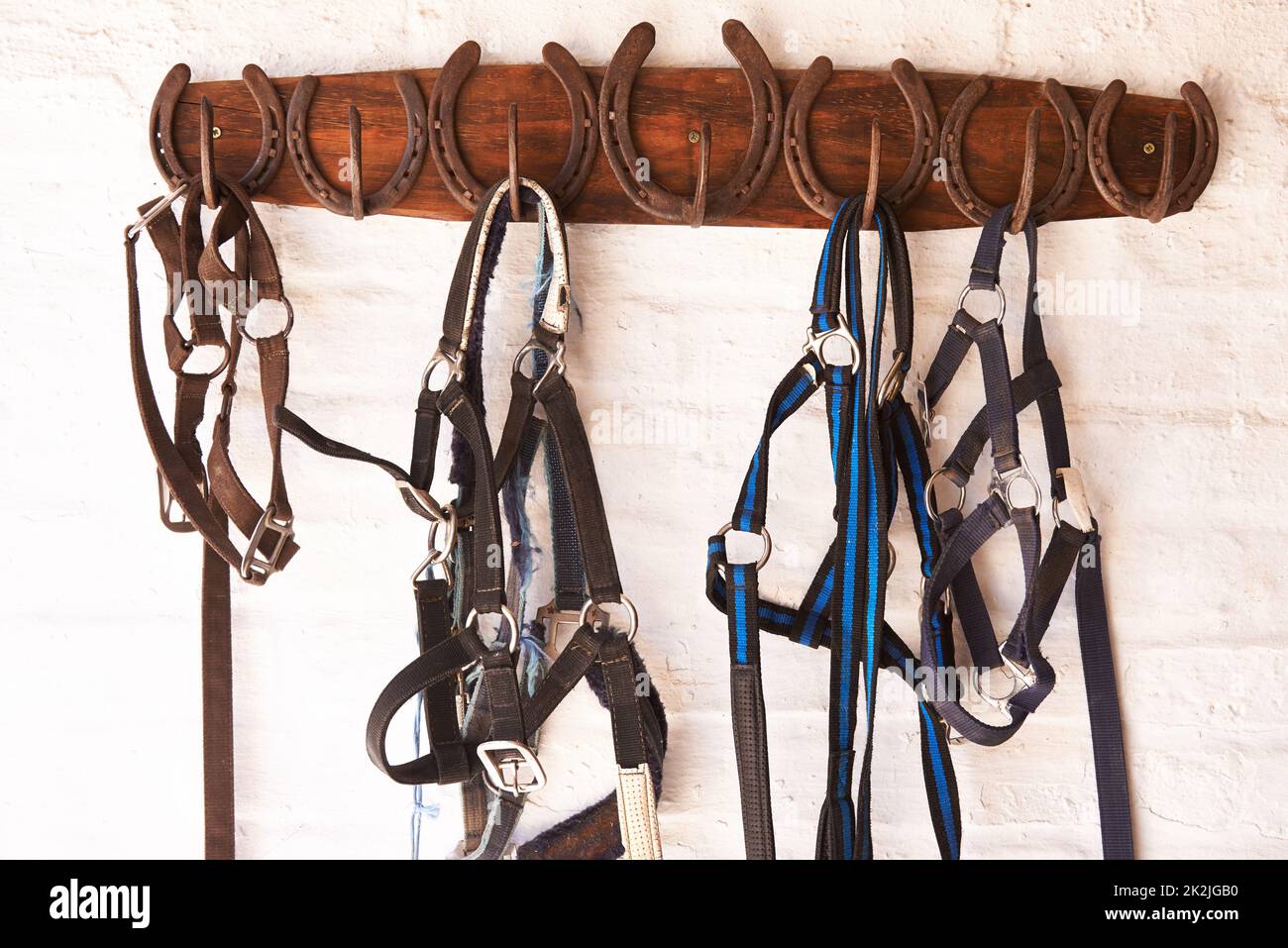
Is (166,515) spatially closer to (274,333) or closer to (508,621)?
(274,333)

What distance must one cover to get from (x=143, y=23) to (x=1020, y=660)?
108 centimetres

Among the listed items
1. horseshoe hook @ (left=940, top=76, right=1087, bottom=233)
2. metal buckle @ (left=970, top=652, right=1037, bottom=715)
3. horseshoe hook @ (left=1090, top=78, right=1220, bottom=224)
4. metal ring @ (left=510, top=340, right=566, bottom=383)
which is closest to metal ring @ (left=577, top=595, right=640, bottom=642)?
metal ring @ (left=510, top=340, right=566, bottom=383)

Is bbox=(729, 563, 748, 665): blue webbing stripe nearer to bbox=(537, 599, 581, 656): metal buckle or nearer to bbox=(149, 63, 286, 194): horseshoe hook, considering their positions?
bbox=(537, 599, 581, 656): metal buckle

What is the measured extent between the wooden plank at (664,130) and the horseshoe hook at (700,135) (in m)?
0.02

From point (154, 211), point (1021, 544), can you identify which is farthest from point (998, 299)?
point (154, 211)

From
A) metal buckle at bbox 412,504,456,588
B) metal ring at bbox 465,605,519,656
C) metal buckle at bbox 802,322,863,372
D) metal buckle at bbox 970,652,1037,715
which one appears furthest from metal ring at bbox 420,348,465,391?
metal buckle at bbox 970,652,1037,715

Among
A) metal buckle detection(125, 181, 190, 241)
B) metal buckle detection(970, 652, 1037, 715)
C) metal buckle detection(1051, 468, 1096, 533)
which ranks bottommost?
metal buckle detection(970, 652, 1037, 715)

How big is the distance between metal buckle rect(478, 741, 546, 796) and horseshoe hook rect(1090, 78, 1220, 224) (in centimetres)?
79

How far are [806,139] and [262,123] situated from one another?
1.75ft

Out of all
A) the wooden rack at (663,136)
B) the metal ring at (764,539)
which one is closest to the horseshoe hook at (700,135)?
the wooden rack at (663,136)

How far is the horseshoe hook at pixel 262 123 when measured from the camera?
880 millimetres

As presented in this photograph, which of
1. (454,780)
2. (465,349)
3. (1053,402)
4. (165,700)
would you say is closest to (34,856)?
(165,700)

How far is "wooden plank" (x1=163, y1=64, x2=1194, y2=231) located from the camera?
88 centimetres

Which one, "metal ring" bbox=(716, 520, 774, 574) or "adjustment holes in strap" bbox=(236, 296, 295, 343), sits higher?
"adjustment holes in strap" bbox=(236, 296, 295, 343)
